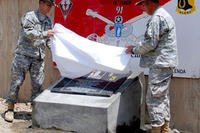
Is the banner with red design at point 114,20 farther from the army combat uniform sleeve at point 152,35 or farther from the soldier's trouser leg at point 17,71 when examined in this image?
the soldier's trouser leg at point 17,71

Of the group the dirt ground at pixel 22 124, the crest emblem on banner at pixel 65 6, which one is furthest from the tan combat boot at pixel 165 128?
the crest emblem on banner at pixel 65 6

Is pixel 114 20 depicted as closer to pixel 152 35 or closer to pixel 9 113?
pixel 152 35

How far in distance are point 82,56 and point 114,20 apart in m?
0.96

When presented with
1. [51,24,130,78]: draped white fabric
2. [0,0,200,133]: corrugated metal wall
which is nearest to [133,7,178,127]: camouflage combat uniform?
[51,24,130,78]: draped white fabric

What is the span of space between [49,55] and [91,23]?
966 millimetres

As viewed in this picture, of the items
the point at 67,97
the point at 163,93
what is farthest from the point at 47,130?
the point at 163,93

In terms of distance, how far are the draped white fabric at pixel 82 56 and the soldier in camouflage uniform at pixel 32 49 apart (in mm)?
406

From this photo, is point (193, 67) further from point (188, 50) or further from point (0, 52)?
point (0, 52)

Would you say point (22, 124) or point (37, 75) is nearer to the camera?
point (22, 124)

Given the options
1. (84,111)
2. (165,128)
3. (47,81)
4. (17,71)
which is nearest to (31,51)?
(17,71)

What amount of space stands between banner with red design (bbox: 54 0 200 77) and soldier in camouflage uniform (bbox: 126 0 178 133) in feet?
2.03

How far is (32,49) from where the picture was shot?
7.04 metres

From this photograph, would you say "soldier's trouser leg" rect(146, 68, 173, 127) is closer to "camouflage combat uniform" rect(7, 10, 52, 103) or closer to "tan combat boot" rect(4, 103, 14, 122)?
"camouflage combat uniform" rect(7, 10, 52, 103)

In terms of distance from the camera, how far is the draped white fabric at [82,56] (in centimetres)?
624
